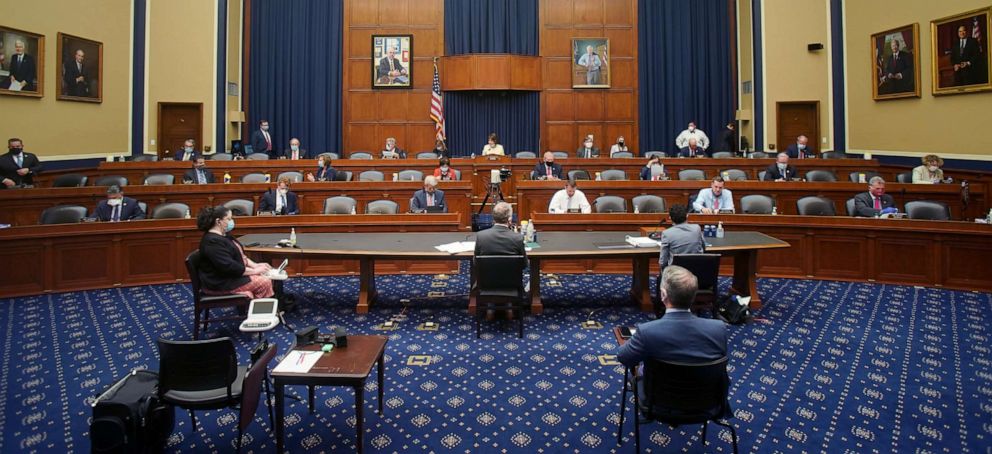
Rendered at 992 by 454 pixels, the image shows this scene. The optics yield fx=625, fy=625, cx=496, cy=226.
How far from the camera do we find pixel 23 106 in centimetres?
1012

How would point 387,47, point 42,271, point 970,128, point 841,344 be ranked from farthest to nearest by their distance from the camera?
point 387,47 < point 970,128 < point 42,271 < point 841,344

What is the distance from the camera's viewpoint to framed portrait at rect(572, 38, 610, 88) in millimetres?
15195

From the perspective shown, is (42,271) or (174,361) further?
(42,271)

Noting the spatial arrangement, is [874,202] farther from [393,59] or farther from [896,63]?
[393,59]

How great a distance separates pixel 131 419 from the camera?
3336 millimetres

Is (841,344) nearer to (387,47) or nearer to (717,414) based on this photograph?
(717,414)

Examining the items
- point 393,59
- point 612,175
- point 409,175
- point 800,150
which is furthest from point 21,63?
point 800,150

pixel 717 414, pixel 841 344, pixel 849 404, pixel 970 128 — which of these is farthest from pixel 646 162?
pixel 717 414

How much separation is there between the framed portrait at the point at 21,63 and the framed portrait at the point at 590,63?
10663 millimetres

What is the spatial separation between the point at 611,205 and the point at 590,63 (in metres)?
7.44

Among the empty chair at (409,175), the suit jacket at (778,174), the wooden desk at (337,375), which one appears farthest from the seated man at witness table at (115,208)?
the suit jacket at (778,174)

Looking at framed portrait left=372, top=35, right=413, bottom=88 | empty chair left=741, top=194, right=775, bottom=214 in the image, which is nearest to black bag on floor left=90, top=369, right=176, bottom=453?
empty chair left=741, top=194, right=775, bottom=214

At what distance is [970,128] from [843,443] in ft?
27.0

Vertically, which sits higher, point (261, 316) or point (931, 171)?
point (931, 171)
